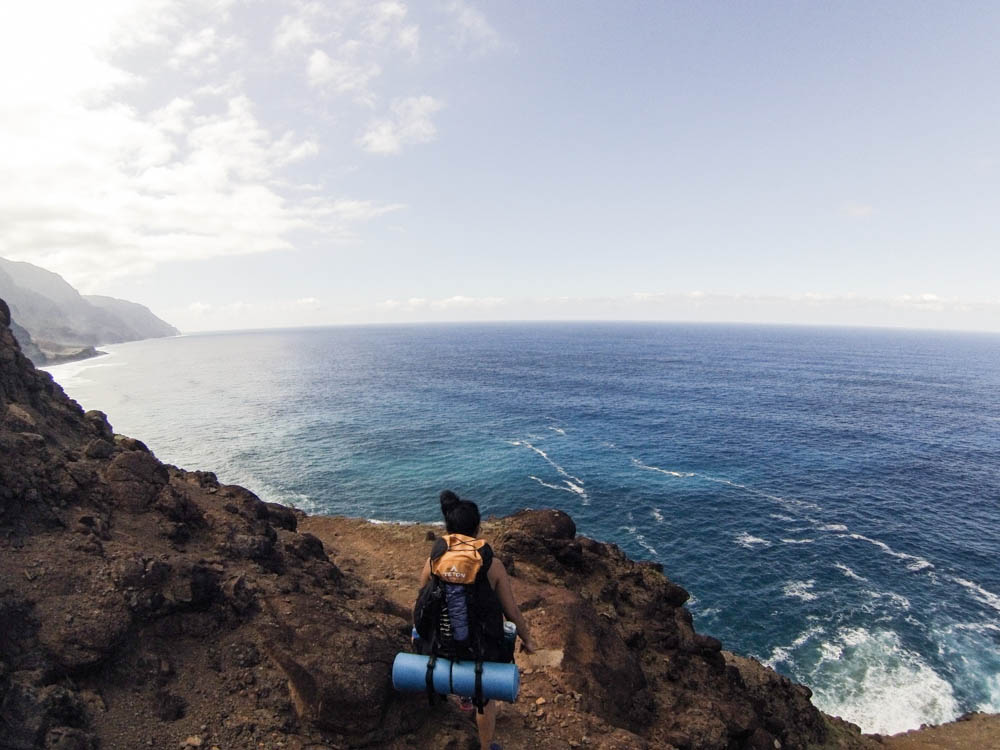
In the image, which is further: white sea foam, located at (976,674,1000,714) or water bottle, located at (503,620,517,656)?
white sea foam, located at (976,674,1000,714)

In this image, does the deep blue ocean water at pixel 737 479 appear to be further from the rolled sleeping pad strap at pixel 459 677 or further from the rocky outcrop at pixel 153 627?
the rolled sleeping pad strap at pixel 459 677

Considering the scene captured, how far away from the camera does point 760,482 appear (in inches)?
1919

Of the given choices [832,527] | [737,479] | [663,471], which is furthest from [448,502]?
[737,479]

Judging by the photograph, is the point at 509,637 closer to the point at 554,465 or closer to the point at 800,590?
the point at 800,590

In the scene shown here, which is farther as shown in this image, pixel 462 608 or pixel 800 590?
pixel 800 590

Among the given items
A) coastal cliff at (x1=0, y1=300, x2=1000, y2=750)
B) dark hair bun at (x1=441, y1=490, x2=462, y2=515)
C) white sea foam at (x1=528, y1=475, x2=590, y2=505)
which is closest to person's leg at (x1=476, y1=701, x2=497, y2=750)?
coastal cliff at (x1=0, y1=300, x2=1000, y2=750)

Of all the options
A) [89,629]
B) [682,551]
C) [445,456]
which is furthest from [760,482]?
[89,629]

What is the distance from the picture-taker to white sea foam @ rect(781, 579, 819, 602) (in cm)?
3122

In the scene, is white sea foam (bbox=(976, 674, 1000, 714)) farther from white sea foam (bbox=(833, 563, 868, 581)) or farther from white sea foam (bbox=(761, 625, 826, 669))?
white sea foam (bbox=(833, 563, 868, 581))

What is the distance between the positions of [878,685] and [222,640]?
104 ft

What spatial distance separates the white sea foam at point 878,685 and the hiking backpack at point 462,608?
26.7m

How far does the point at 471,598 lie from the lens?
6641 millimetres

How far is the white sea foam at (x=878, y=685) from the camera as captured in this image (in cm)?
2380

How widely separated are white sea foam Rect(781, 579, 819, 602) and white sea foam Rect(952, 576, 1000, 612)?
1011 centimetres
